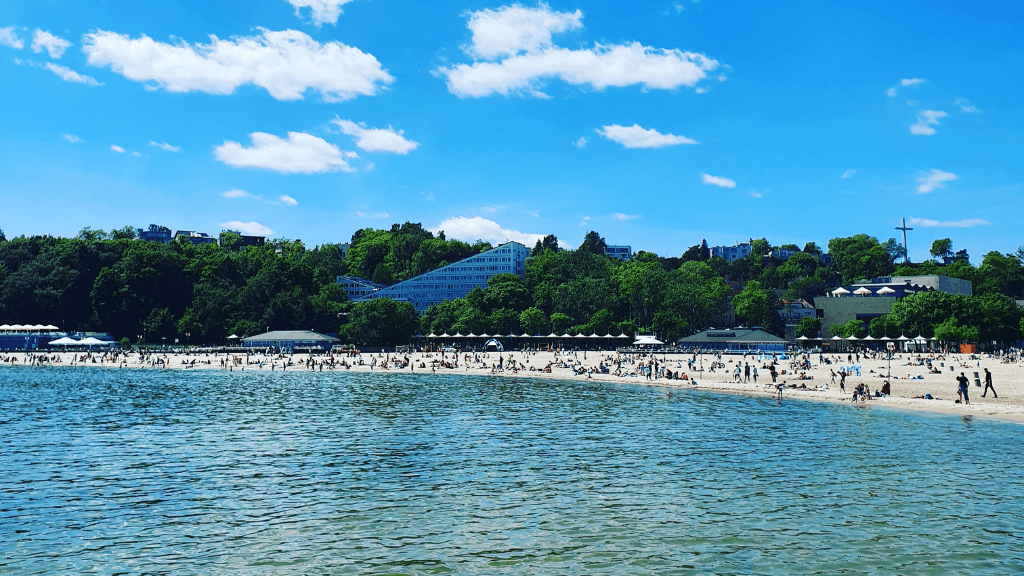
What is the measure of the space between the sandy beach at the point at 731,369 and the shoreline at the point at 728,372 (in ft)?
0.16

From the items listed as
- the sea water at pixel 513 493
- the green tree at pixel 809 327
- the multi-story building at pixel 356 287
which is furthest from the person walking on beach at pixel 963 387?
the multi-story building at pixel 356 287

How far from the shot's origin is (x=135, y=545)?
53.8 ft

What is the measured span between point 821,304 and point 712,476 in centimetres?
12894

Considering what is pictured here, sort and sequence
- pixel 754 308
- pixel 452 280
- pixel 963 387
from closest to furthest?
pixel 963 387
pixel 754 308
pixel 452 280

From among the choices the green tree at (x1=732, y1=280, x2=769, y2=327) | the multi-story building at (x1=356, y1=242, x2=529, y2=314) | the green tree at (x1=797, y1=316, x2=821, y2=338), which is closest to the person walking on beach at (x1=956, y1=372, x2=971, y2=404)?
the green tree at (x1=797, y1=316, x2=821, y2=338)

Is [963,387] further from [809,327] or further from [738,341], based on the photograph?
[809,327]

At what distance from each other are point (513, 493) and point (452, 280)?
14998 centimetres

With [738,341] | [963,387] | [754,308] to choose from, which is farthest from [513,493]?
[754,308]

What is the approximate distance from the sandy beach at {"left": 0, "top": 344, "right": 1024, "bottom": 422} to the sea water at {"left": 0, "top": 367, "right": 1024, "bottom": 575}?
5726 mm

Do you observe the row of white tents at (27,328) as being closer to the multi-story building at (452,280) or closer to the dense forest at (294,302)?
the dense forest at (294,302)

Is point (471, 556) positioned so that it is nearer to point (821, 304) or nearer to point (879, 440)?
point (879, 440)

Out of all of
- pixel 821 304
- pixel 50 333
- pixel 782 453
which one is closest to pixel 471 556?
pixel 782 453

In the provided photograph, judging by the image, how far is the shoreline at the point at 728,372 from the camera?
3997cm

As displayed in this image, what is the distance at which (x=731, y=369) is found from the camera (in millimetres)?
71438
